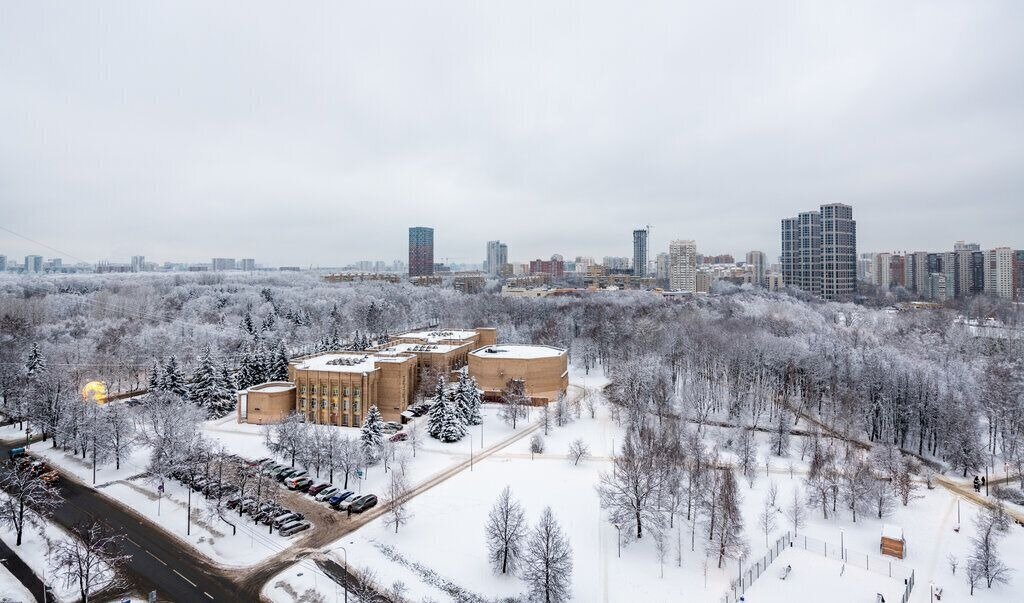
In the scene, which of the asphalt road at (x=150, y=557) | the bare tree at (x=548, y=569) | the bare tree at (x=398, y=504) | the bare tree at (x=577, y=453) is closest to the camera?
the bare tree at (x=548, y=569)

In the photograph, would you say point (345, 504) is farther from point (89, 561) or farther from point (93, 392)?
point (93, 392)

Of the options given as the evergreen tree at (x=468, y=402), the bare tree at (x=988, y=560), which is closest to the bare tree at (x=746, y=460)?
the bare tree at (x=988, y=560)

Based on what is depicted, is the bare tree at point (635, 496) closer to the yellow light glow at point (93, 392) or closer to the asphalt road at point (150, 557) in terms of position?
the asphalt road at point (150, 557)

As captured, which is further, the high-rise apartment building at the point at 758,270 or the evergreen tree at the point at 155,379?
the high-rise apartment building at the point at 758,270

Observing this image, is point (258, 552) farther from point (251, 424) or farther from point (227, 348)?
point (227, 348)

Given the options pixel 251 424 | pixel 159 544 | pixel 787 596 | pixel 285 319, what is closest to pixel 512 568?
pixel 787 596

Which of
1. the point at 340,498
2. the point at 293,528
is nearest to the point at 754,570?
the point at 340,498

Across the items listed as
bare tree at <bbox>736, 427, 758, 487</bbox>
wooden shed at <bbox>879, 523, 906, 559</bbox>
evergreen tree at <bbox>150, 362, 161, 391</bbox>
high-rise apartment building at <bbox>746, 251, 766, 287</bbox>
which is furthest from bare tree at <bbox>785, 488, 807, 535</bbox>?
high-rise apartment building at <bbox>746, 251, 766, 287</bbox>
